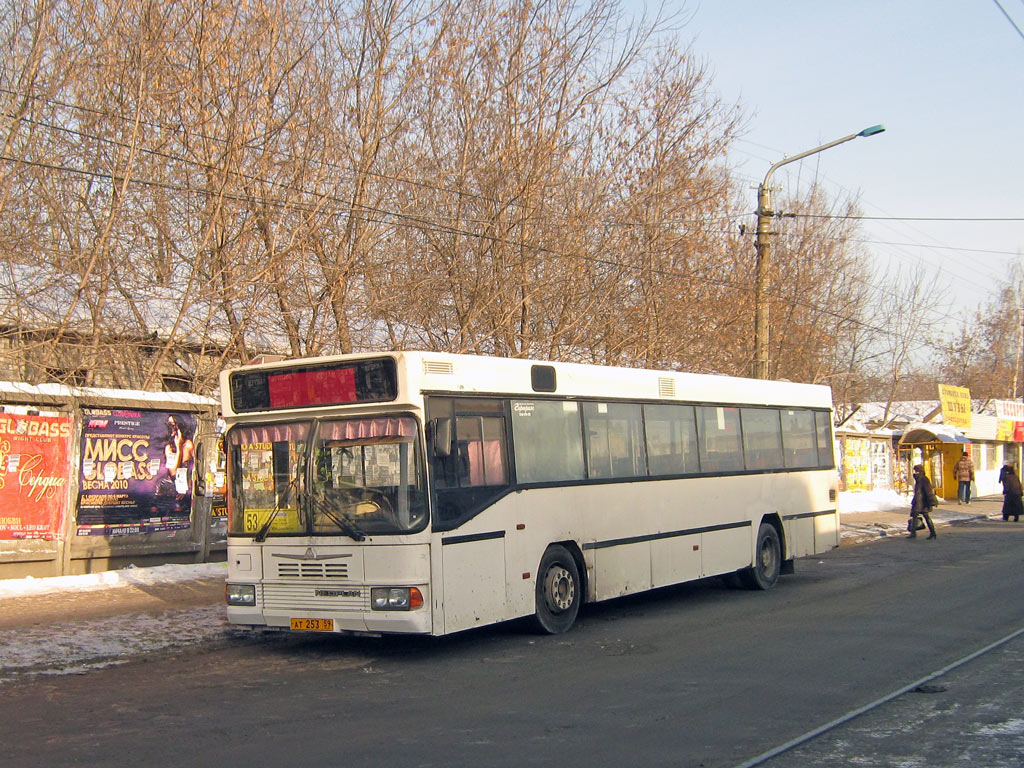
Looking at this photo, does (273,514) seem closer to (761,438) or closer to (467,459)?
(467,459)

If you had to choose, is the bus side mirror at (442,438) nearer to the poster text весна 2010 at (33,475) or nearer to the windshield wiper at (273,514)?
the windshield wiper at (273,514)

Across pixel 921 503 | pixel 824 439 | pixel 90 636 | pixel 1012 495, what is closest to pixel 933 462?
pixel 1012 495

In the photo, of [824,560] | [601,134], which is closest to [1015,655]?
[824,560]

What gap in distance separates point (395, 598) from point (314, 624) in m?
0.89

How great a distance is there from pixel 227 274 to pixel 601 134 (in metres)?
9.39

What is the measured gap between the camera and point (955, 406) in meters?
41.9

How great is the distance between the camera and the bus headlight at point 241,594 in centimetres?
1014

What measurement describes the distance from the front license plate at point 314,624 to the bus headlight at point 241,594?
1.76 ft

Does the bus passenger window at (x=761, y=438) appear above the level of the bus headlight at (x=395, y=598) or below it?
above

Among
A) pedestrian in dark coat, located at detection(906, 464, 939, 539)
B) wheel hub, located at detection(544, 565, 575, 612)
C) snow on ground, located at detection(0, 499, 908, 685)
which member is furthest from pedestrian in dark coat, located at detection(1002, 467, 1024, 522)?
snow on ground, located at detection(0, 499, 908, 685)

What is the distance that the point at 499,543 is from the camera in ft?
34.0

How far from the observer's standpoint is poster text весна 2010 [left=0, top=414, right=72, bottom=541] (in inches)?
551

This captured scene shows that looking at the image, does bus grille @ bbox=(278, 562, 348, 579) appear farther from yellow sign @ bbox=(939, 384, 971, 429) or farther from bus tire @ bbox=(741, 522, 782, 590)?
yellow sign @ bbox=(939, 384, 971, 429)

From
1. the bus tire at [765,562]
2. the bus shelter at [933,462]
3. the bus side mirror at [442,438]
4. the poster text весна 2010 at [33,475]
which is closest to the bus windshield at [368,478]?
the bus side mirror at [442,438]
